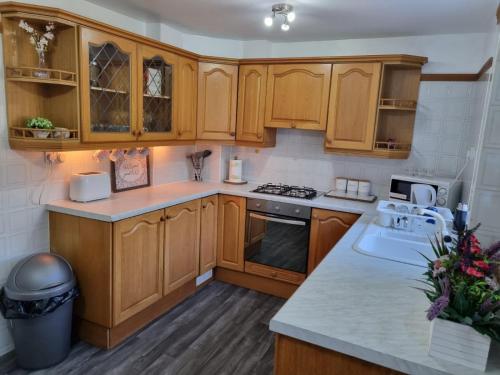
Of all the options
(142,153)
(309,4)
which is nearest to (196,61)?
(142,153)

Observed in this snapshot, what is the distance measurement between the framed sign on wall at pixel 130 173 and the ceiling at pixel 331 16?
1.15 m

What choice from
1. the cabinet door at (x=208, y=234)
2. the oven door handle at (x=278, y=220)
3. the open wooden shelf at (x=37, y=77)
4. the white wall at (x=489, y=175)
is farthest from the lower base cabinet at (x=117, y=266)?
the white wall at (x=489, y=175)

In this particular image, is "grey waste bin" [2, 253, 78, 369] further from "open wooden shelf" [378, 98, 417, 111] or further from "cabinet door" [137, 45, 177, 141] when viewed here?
"open wooden shelf" [378, 98, 417, 111]

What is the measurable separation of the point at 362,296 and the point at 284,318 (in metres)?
0.37

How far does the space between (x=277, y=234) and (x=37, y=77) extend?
2.12 metres

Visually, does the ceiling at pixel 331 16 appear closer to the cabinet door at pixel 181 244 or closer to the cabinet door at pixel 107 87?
the cabinet door at pixel 107 87

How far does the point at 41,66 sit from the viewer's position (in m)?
2.22

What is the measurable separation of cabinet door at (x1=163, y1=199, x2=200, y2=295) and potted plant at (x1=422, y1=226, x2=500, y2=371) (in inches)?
83.2

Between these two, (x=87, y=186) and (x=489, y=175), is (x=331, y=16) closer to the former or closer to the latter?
(x=489, y=175)

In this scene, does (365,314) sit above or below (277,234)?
above

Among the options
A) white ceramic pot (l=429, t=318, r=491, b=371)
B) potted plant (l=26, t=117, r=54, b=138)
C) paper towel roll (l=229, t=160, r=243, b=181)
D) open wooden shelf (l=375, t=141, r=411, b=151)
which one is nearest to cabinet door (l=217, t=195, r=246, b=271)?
paper towel roll (l=229, t=160, r=243, b=181)


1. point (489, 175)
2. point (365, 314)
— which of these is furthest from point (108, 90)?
point (489, 175)

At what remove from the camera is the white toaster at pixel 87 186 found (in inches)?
98.4

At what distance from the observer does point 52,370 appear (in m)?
2.21
